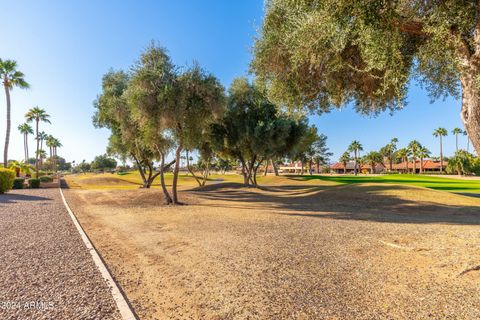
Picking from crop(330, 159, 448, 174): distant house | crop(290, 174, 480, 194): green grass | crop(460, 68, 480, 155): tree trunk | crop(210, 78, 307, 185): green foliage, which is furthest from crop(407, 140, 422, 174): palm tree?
crop(460, 68, 480, 155): tree trunk

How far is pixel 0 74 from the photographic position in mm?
36031

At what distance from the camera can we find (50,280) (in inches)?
197

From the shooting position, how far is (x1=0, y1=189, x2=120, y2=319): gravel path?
3881mm

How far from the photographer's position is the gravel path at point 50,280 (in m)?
3.88

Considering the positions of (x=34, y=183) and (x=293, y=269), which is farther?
(x=34, y=183)

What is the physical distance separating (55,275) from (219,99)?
13587 millimetres

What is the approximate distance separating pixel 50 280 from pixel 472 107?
8.91 m

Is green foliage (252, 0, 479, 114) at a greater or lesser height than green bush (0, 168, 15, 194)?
greater

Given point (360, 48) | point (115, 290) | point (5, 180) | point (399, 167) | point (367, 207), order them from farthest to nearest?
point (399, 167) < point (5, 180) < point (367, 207) < point (360, 48) < point (115, 290)

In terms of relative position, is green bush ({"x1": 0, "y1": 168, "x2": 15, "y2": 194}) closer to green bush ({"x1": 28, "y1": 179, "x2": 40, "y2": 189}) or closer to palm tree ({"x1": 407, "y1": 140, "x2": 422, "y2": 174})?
green bush ({"x1": 28, "y1": 179, "x2": 40, "y2": 189})

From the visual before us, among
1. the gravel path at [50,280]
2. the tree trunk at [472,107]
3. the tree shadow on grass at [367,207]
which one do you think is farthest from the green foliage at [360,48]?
the gravel path at [50,280]

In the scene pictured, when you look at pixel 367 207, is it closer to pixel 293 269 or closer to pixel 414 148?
Result: pixel 293 269

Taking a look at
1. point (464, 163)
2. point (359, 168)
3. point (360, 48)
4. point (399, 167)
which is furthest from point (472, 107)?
point (399, 167)

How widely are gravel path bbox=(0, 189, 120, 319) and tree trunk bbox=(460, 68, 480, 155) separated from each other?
7.06 meters
